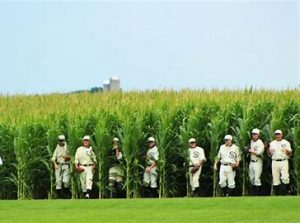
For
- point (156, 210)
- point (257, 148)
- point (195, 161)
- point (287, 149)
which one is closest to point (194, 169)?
point (195, 161)

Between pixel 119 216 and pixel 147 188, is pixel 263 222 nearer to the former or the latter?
pixel 119 216

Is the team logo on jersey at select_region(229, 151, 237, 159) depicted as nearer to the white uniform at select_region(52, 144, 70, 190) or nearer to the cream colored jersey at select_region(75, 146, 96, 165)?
the cream colored jersey at select_region(75, 146, 96, 165)

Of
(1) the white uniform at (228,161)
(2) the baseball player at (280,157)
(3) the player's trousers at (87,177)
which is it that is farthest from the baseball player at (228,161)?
(3) the player's trousers at (87,177)

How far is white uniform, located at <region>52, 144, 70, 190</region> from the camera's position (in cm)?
2662

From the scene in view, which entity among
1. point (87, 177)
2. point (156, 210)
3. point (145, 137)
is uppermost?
point (145, 137)

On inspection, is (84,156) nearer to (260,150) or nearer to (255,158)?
(255,158)

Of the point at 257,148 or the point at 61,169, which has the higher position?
the point at 257,148

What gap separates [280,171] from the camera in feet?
83.1

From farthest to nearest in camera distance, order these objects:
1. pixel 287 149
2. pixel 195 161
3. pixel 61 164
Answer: pixel 61 164 → pixel 195 161 → pixel 287 149

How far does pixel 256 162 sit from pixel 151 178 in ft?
10.2

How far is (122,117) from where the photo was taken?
27.8 metres

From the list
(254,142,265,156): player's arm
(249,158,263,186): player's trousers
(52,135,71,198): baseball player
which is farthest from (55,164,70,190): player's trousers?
(254,142,265,156): player's arm

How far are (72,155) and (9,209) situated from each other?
461cm

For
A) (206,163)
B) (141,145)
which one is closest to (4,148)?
(141,145)
